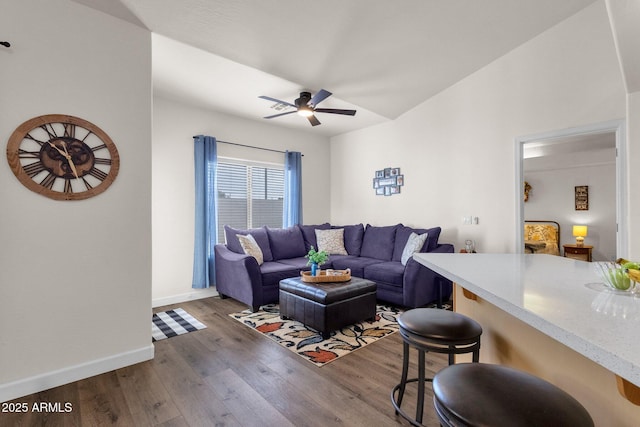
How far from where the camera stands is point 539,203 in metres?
7.07

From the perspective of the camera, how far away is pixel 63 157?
2.26m

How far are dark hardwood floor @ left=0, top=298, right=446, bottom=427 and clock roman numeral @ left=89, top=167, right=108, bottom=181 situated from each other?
5.05ft

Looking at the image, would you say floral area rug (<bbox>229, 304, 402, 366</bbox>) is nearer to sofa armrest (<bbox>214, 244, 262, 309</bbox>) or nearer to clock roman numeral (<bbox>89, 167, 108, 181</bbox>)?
sofa armrest (<bbox>214, 244, 262, 309</bbox>)

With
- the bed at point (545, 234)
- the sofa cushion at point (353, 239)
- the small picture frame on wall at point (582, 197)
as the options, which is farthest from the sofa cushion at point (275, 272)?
the small picture frame on wall at point (582, 197)

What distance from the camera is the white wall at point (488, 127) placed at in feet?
9.37

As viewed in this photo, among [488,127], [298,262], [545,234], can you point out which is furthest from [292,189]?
[545,234]

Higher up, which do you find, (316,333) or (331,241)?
(331,241)

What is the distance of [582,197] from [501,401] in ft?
24.9

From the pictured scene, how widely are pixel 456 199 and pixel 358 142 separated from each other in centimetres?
227

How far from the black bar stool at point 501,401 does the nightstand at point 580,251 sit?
675cm

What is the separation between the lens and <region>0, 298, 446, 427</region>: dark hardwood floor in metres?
1.83

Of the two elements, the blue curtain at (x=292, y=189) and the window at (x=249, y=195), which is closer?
the window at (x=249, y=195)

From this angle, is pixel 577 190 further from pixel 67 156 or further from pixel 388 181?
pixel 67 156

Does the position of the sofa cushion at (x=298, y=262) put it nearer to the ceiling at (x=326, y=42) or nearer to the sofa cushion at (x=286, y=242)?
the sofa cushion at (x=286, y=242)
